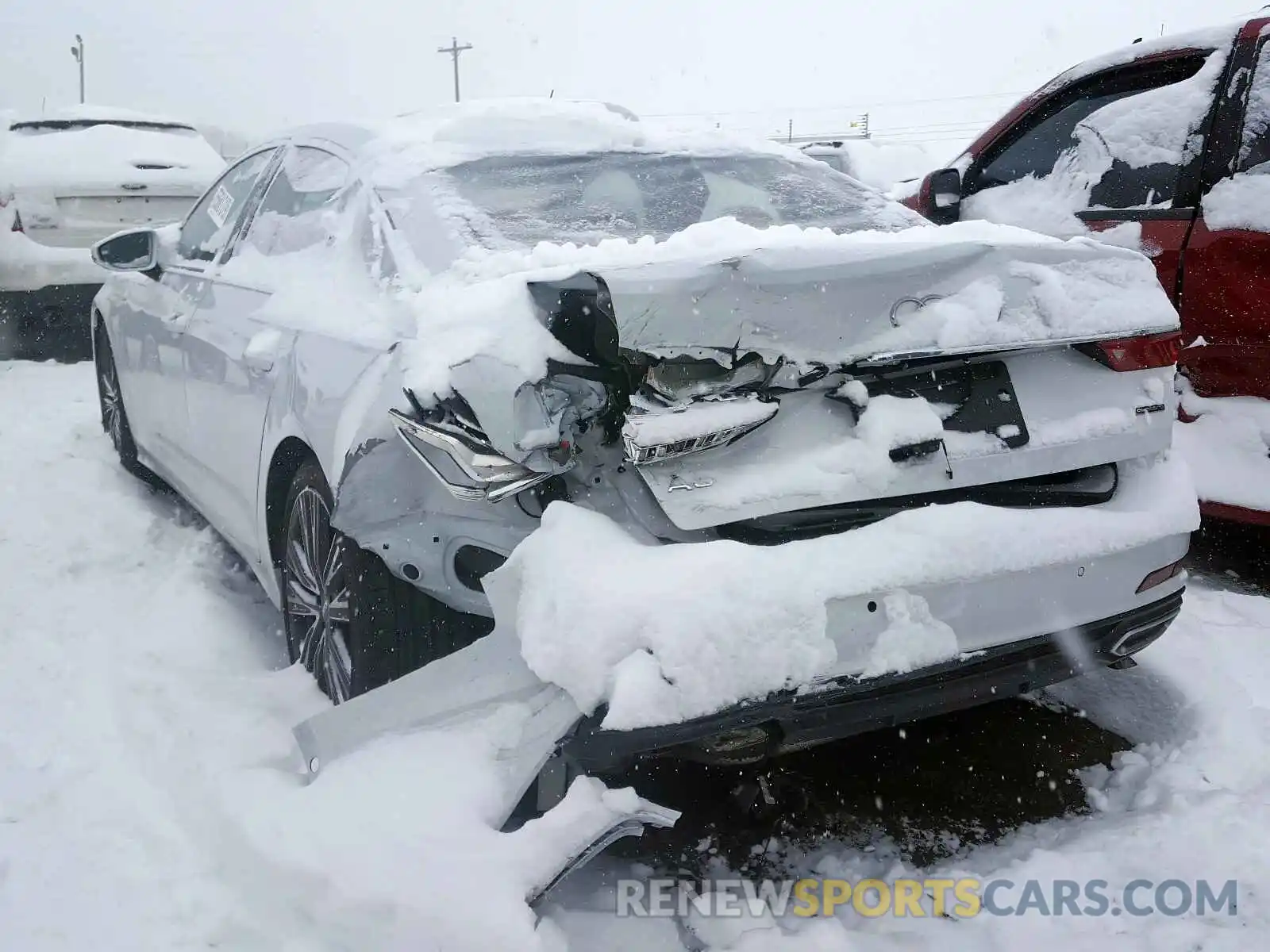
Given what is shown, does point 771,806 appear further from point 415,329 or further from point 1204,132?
point 1204,132

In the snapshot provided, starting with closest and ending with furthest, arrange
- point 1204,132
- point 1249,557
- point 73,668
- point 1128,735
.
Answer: point 1128,735 < point 73,668 < point 1204,132 < point 1249,557

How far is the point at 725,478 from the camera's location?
1.91 m

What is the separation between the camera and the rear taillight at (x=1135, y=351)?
2.27 meters

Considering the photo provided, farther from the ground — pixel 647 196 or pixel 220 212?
pixel 647 196

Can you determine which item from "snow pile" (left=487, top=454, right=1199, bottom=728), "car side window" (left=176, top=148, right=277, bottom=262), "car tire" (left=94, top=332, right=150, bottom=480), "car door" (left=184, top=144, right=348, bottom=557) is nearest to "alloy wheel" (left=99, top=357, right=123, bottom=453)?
"car tire" (left=94, top=332, right=150, bottom=480)

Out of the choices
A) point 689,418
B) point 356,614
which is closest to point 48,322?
point 356,614

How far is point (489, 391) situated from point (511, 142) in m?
1.45

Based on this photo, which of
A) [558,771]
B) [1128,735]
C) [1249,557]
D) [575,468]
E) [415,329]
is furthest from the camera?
[1249,557]

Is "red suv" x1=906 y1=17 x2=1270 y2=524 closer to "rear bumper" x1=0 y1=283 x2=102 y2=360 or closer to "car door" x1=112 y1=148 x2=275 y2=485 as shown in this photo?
"car door" x1=112 y1=148 x2=275 y2=485

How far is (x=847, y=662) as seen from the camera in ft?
6.05

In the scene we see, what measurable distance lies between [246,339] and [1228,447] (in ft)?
10.1

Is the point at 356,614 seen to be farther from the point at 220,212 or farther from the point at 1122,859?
the point at 220,212

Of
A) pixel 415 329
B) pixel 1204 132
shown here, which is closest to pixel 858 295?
pixel 415 329

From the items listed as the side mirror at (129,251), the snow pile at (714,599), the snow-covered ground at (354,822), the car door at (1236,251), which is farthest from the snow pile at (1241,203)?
the side mirror at (129,251)
